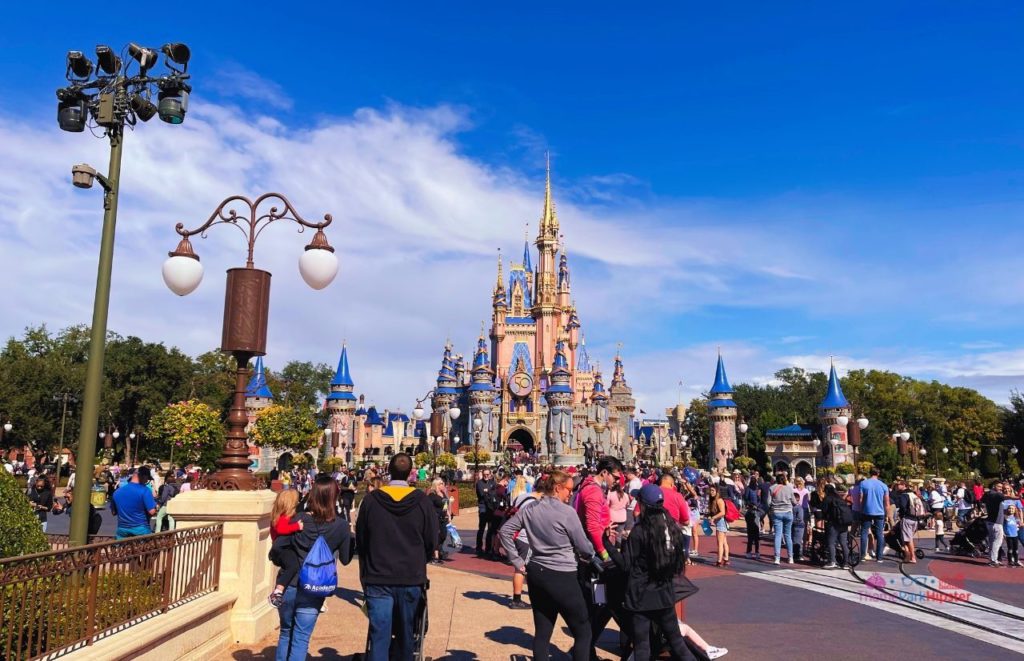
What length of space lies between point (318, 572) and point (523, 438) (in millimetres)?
75126

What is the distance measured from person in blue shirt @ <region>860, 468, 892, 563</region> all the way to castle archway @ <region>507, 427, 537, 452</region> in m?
63.7

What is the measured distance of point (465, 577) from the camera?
1242 cm

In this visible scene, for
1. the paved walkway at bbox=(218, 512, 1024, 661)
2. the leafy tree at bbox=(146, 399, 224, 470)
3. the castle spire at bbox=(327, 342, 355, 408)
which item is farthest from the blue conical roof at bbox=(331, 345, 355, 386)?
the paved walkway at bbox=(218, 512, 1024, 661)

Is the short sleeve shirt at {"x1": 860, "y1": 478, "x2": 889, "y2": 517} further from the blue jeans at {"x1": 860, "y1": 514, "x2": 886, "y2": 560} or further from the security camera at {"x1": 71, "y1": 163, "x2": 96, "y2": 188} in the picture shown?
the security camera at {"x1": 71, "y1": 163, "x2": 96, "y2": 188}

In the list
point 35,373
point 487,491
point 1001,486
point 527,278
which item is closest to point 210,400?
point 35,373

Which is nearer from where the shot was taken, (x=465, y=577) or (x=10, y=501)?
(x=10, y=501)

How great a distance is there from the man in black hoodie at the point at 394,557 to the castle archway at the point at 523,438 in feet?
238

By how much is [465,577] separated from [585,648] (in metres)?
7.02

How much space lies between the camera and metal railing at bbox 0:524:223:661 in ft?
14.9

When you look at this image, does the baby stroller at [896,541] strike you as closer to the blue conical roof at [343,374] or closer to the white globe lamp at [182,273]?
the white globe lamp at [182,273]

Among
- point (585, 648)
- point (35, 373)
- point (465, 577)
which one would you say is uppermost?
point (35, 373)

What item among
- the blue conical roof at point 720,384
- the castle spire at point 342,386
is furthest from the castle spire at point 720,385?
the castle spire at point 342,386

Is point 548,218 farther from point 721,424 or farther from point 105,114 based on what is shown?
point 105,114

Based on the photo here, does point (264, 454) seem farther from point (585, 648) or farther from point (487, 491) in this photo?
point (585, 648)
